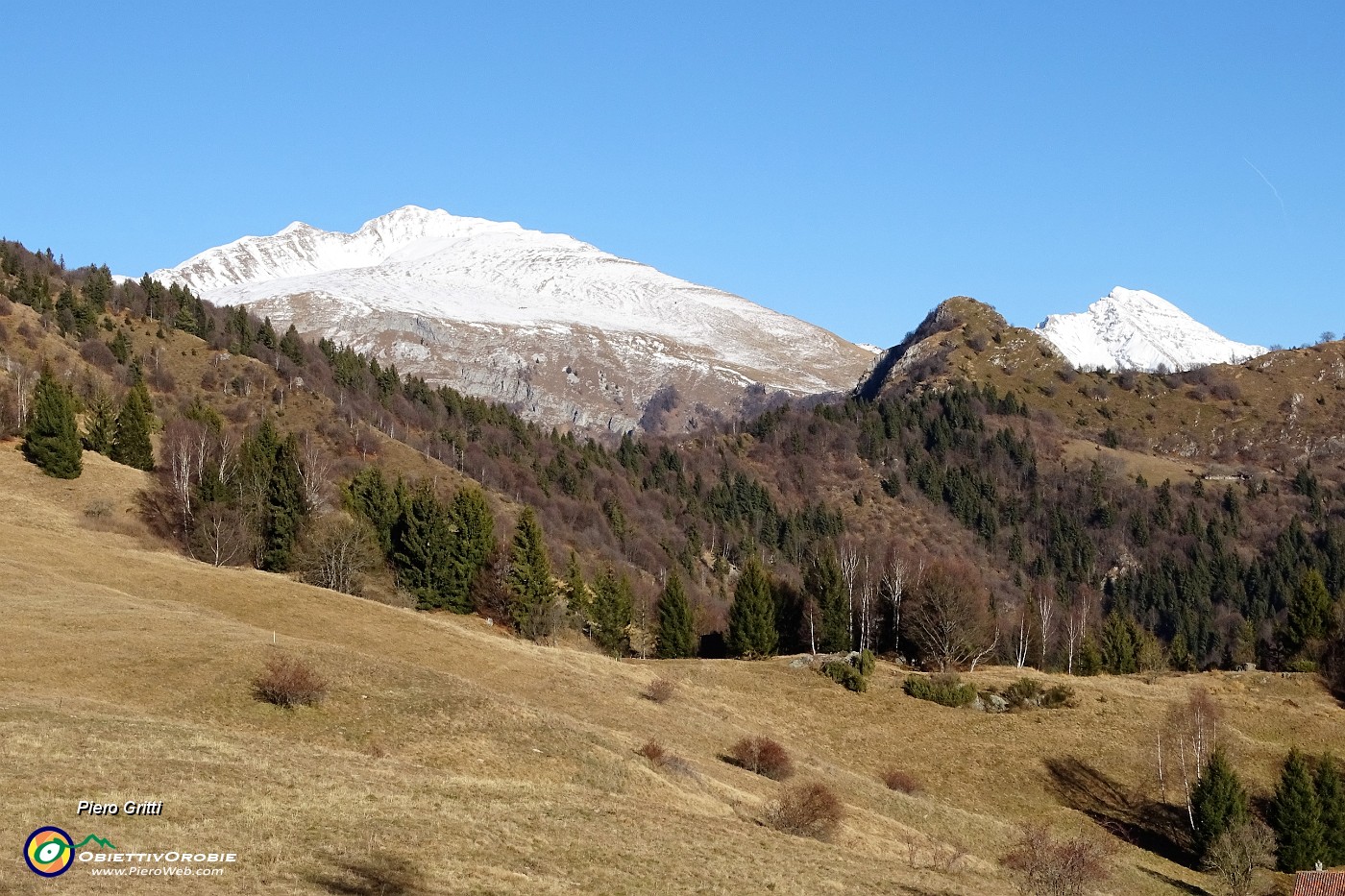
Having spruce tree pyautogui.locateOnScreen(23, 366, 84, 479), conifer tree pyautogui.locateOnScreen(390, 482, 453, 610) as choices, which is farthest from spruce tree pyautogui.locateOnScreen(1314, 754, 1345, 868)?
spruce tree pyautogui.locateOnScreen(23, 366, 84, 479)

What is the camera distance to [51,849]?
79.2 ft

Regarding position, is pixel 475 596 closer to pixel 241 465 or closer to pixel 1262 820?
pixel 241 465

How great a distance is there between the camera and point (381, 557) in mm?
109688

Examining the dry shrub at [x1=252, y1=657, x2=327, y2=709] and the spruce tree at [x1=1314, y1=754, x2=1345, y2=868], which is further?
the spruce tree at [x1=1314, y1=754, x2=1345, y2=868]

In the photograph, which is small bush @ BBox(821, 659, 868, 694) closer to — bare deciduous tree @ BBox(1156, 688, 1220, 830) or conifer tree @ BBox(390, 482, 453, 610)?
bare deciduous tree @ BBox(1156, 688, 1220, 830)

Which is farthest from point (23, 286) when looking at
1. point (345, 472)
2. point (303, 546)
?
point (303, 546)

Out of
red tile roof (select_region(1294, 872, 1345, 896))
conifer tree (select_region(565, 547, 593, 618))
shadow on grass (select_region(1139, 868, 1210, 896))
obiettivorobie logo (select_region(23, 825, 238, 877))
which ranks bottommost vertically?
shadow on grass (select_region(1139, 868, 1210, 896))

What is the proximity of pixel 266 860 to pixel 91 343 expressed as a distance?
173911 mm

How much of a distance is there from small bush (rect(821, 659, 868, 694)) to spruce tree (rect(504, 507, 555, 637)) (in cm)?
2673

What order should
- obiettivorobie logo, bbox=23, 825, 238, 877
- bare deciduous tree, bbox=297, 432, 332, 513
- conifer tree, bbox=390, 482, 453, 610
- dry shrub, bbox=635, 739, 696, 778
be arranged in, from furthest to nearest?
bare deciduous tree, bbox=297, 432, 332, 513, conifer tree, bbox=390, 482, 453, 610, dry shrub, bbox=635, 739, 696, 778, obiettivorobie logo, bbox=23, 825, 238, 877

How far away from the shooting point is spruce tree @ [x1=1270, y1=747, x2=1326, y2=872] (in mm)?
65375

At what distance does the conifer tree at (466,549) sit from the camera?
107312 millimetres

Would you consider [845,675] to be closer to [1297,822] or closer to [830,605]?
[830,605]

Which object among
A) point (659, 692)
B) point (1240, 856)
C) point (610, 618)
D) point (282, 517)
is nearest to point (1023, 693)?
point (1240, 856)
